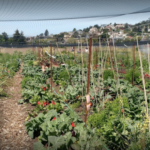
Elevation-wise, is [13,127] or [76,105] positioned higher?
[76,105]

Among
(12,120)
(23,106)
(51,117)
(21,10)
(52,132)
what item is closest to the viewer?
(52,132)

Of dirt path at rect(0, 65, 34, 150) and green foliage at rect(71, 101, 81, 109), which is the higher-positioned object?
green foliage at rect(71, 101, 81, 109)

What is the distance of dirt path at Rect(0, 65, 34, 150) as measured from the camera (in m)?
2.81

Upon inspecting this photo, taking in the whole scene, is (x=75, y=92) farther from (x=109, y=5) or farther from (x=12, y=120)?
(x=109, y=5)

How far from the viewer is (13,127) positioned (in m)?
3.35

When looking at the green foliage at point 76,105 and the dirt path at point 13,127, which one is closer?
the dirt path at point 13,127

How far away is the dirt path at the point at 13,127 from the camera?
9.22ft

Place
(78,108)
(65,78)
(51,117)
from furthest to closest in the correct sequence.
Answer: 1. (65,78)
2. (78,108)
3. (51,117)

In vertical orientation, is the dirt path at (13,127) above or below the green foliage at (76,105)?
below

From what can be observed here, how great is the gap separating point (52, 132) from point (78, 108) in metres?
1.54

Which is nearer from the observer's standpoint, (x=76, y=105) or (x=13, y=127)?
(x=13, y=127)

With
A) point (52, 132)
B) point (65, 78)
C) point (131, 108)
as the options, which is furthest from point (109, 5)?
point (52, 132)

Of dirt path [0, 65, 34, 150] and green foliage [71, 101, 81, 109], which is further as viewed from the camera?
green foliage [71, 101, 81, 109]

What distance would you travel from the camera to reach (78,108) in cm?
399
